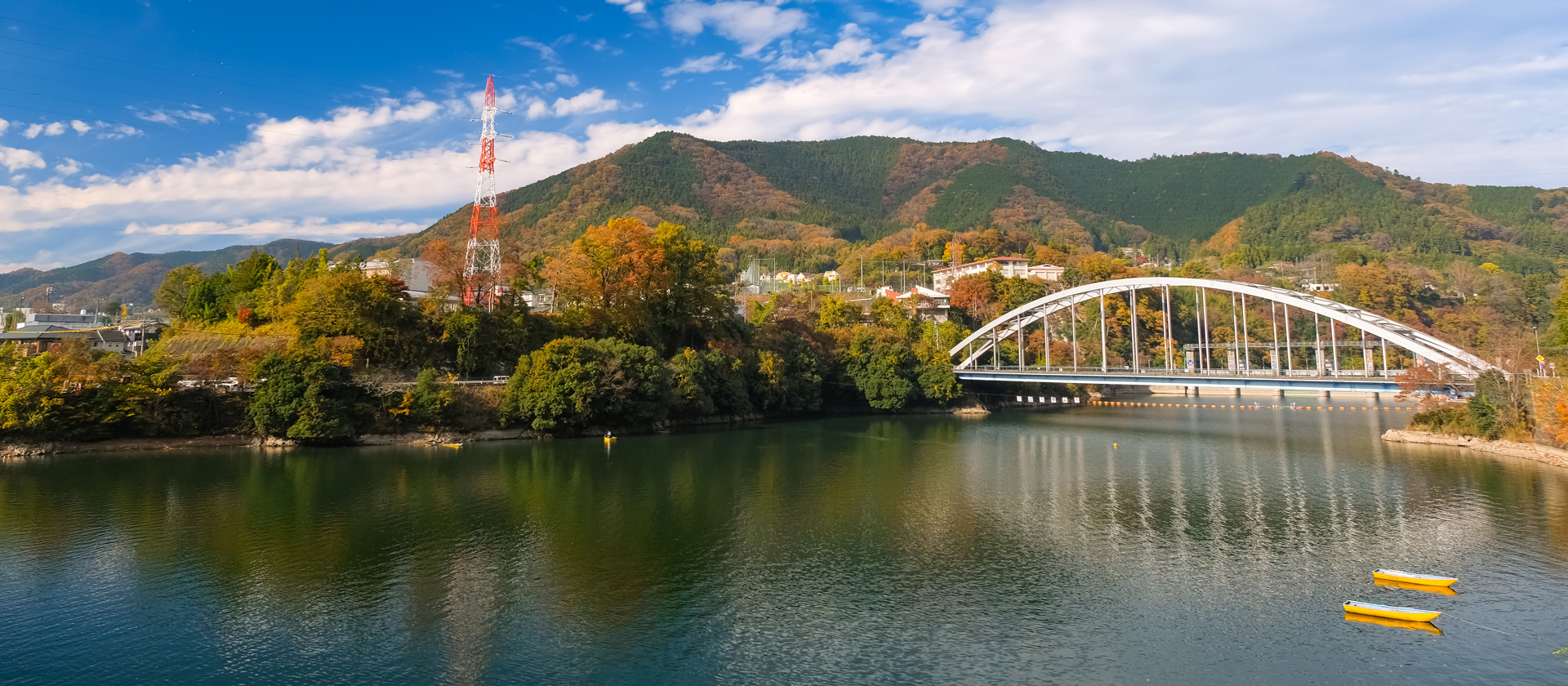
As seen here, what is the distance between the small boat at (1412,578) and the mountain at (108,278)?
507ft

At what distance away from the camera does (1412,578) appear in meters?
15.3

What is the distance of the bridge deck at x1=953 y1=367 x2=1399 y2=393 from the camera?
35.1m

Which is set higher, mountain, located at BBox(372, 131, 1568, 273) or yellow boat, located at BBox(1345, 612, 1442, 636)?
mountain, located at BBox(372, 131, 1568, 273)

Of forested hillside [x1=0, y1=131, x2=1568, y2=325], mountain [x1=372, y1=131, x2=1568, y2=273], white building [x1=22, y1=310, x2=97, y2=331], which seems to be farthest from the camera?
mountain [x1=372, y1=131, x2=1568, y2=273]

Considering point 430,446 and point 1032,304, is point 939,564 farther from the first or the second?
point 1032,304

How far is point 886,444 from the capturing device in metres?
38.4

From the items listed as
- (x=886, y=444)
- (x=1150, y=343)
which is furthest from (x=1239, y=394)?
(x=886, y=444)

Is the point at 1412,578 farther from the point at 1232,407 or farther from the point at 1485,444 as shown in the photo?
the point at 1232,407

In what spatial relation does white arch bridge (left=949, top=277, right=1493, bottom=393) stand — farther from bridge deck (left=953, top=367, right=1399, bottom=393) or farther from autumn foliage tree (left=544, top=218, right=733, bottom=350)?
autumn foliage tree (left=544, top=218, right=733, bottom=350)

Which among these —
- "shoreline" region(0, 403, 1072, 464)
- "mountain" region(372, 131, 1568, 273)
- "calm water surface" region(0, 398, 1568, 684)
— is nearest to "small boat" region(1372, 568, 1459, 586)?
"calm water surface" region(0, 398, 1568, 684)

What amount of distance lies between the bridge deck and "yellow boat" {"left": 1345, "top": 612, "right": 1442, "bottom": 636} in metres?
24.5

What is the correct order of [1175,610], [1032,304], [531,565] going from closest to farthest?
[1175,610]
[531,565]
[1032,304]

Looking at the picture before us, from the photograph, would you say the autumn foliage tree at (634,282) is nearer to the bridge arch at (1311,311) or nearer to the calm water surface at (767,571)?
the calm water surface at (767,571)

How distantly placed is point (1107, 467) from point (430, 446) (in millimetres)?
28923
